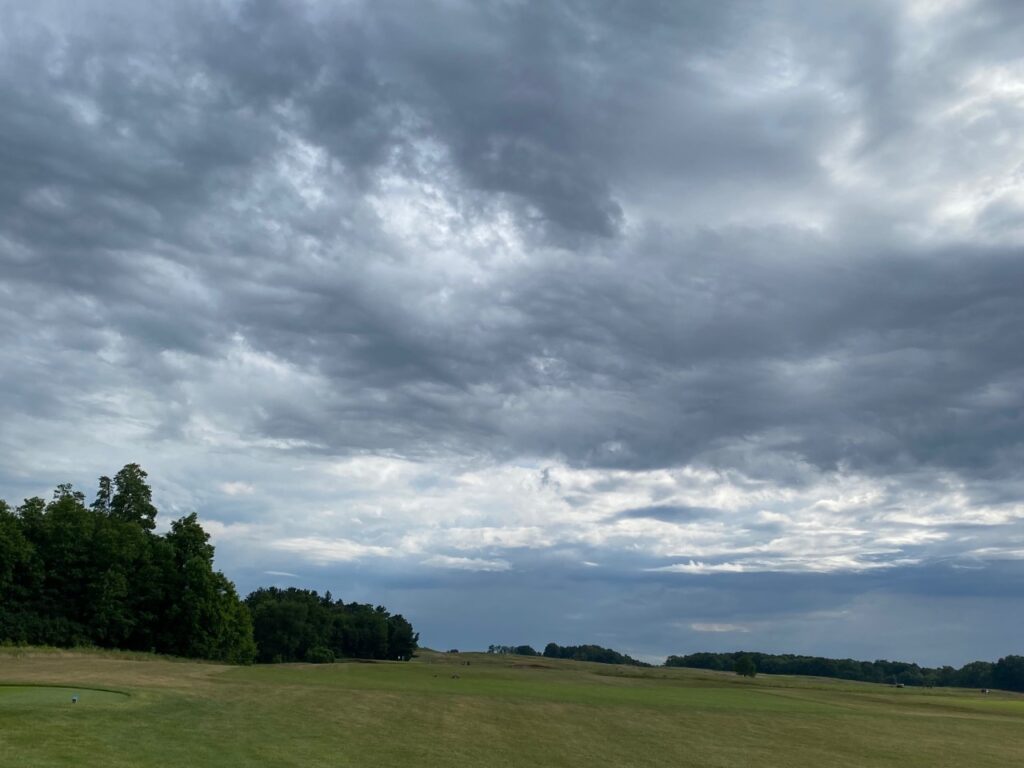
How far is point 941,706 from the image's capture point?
7381 centimetres

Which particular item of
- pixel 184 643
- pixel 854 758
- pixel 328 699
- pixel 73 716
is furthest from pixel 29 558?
pixel 854 758

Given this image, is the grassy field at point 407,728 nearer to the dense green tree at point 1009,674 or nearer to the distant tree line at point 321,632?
the distant tree line at point 321,632

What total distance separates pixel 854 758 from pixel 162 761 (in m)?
26.3

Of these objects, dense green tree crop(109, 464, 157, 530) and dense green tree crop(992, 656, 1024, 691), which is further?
dense green tree crop(992, 656, 1024, 691)

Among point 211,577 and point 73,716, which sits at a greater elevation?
point 211,577

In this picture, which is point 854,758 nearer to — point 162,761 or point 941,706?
point 162,761

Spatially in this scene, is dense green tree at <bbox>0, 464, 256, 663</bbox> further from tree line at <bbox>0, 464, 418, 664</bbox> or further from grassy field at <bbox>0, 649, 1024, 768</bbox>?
grassy field at <bbox>0, 649, 1024, 768</bbox>

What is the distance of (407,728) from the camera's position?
3350cm

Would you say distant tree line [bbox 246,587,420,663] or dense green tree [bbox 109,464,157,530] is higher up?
dense green tree [bbox 109,464,157,530]

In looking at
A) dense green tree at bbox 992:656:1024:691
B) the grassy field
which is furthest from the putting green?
dense green tree at bbox 992:656:1024:691

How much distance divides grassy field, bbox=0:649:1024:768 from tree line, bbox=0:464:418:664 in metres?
26.3

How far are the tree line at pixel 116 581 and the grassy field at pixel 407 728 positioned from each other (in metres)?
26.3

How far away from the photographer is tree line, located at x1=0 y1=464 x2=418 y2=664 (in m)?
80.8

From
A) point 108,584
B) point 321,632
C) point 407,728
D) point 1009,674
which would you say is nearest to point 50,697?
point 407,728
